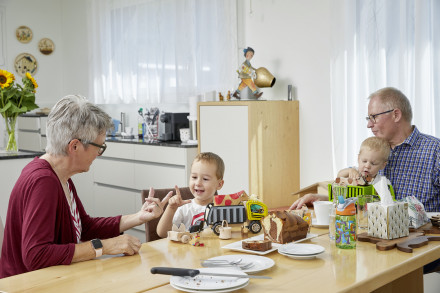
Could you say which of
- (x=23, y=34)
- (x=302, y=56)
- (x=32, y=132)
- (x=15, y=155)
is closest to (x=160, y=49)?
(x=302, y=56)

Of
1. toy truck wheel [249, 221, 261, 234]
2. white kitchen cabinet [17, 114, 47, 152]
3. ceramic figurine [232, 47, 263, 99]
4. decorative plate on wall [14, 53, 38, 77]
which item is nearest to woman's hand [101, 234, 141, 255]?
toy truck wheel [249, 221, 261, 234]

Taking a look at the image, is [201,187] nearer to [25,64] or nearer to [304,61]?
[304,61]

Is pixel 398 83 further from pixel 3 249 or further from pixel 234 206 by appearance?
pixel 3 249

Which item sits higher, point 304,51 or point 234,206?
point 304,51

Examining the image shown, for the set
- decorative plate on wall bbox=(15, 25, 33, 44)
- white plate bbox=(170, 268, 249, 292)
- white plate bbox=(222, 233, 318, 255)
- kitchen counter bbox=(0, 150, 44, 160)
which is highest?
decorative plate on wall bbox=(15, 25, 33, 44)

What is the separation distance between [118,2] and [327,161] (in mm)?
3217

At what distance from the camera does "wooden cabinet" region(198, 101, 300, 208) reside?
4.38 meters

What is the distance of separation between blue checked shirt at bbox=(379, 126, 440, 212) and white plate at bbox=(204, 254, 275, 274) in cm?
131

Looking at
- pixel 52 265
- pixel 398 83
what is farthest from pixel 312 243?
pixel 398 83

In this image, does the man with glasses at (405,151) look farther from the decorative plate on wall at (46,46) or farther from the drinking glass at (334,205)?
the decorative plate on wall at (46,46)

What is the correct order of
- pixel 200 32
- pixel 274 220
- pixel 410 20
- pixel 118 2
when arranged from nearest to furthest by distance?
pixel 274 220 → pixel 410 20 → pixel 200 32 → pixel 118 2

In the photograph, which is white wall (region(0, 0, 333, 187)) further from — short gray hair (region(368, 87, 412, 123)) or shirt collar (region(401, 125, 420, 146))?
shirt collar (region(401, 125, 420, 146))

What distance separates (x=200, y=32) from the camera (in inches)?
215

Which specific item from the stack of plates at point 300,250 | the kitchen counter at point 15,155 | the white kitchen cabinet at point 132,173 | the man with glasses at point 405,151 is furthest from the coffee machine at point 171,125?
the stack of plates at point 300,250
